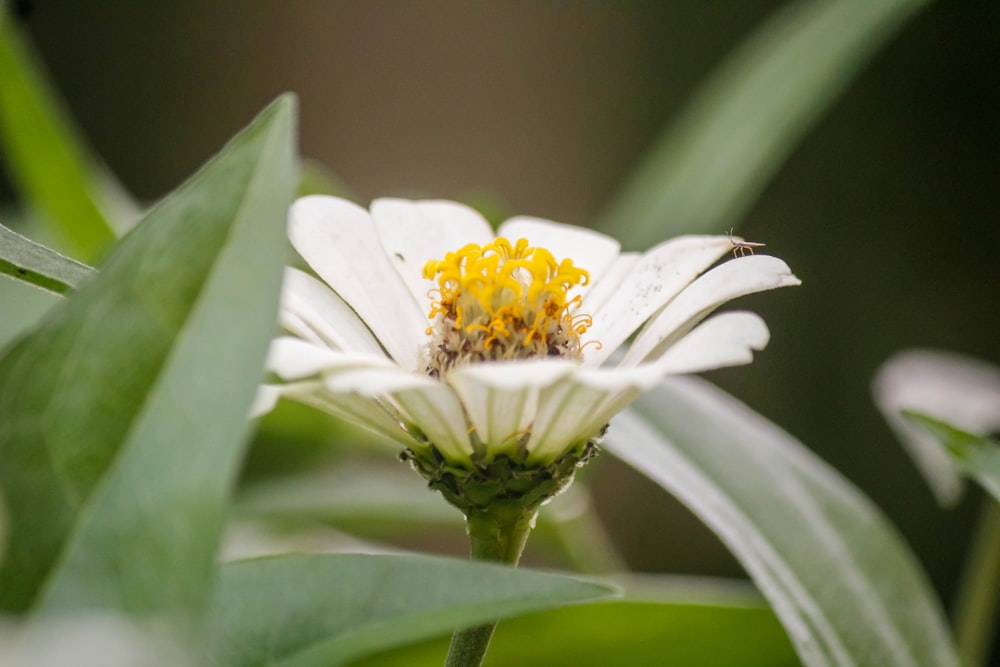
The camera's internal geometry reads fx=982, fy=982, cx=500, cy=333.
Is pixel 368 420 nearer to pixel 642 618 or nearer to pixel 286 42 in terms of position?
pixel 642 618

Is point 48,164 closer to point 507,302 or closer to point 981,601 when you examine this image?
point 507,302

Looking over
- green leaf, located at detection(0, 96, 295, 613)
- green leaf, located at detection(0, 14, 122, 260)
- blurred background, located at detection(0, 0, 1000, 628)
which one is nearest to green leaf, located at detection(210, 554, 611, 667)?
green leaf, located at detection(0, 96, 295, 613)

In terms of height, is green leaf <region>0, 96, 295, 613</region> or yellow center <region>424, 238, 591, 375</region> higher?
yellow center <region>424, 238, 591, 375</region>

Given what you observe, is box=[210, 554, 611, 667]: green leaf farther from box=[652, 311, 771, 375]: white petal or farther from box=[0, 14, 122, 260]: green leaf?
box=[0, 14, 122, 260]: green leaf

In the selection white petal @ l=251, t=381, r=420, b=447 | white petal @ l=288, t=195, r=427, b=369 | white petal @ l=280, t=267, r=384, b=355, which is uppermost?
white petal @ l=288, t=195, r=427, b=369

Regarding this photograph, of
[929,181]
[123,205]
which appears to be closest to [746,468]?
[123,205]

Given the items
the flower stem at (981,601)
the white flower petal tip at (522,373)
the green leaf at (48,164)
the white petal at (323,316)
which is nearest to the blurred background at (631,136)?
the green leaf at (48,164)
